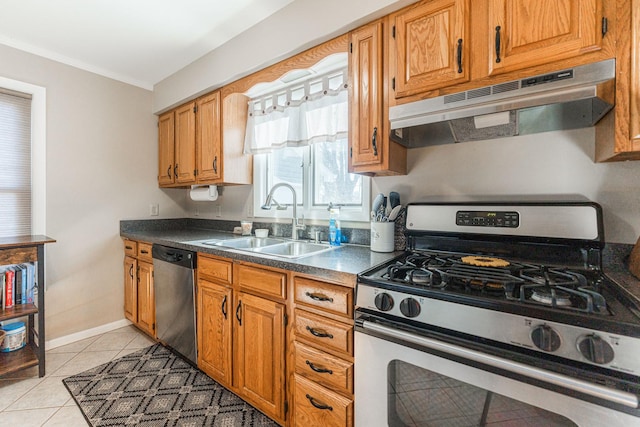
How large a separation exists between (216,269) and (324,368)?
35.6 inches

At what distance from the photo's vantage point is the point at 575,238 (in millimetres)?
1192

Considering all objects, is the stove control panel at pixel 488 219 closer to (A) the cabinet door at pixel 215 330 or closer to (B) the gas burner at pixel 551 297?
(B) the gas burner at pixel 551 297

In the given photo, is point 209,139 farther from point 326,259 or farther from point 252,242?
point 326,259

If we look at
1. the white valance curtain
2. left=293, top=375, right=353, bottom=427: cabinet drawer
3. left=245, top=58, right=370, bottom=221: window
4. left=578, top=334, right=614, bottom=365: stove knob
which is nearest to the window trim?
left=245, top=58, right=370, bottom=221: window

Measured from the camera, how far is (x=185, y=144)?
9.05 ft

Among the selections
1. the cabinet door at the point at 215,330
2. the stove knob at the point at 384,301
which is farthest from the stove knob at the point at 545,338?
the cabinet door at the point at 215,330

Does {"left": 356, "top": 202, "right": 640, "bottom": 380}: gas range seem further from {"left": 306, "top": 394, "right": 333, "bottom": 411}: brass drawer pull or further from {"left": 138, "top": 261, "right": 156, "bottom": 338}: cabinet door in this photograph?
{"left": 138, "top": 261, "right": 156, "bottom": 338}: cabinet door

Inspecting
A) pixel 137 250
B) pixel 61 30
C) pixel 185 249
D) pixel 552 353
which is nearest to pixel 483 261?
pixel 552 353

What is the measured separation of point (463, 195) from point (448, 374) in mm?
943

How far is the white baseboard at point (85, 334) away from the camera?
242cm

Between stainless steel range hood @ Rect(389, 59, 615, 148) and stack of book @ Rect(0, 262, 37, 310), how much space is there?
109 inches

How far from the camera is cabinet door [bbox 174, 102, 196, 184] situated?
8.77ft

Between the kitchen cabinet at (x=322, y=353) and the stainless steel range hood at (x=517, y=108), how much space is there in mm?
838

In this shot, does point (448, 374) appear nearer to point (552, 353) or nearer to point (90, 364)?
point (552, 353)
